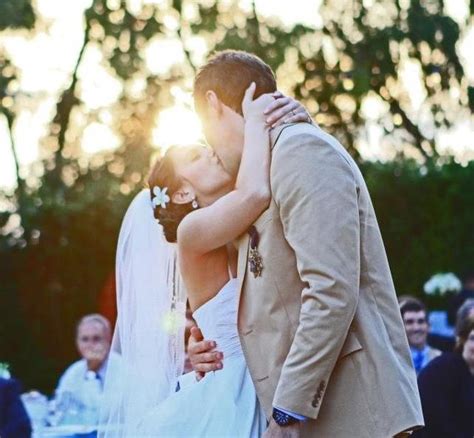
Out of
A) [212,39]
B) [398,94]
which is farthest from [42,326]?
[398,94]

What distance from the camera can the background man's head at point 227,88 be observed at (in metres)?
3.82

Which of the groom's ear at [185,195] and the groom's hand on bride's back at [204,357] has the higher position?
the groom's ear at [185,195]

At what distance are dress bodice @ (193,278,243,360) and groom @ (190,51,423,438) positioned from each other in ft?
1.44

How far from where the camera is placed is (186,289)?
4.27 metres

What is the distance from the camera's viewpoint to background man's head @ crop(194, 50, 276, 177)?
3820 mm

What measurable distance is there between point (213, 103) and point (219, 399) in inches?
37.6

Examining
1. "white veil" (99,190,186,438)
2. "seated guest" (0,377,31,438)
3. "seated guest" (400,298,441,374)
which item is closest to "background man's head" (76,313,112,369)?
"seated guest" (0,377,31,438)

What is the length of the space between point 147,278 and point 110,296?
11.9 meters

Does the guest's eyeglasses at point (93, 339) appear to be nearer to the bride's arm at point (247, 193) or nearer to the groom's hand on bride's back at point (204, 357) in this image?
the groom's hand on bride's back at point (204, 357)

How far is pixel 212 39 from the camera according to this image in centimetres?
2123

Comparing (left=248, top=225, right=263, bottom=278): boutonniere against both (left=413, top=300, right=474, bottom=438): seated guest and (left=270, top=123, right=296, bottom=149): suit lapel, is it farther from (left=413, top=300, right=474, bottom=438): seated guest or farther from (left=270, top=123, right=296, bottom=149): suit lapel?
(left=413, top=300, right=474, bottom=438): seated guest

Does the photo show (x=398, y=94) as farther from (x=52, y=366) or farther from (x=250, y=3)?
(x=52, y=366)

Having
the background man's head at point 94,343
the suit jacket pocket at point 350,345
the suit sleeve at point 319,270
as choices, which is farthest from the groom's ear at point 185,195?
the background man's head at point 94,343

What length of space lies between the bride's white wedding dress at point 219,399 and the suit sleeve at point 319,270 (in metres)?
0.53
